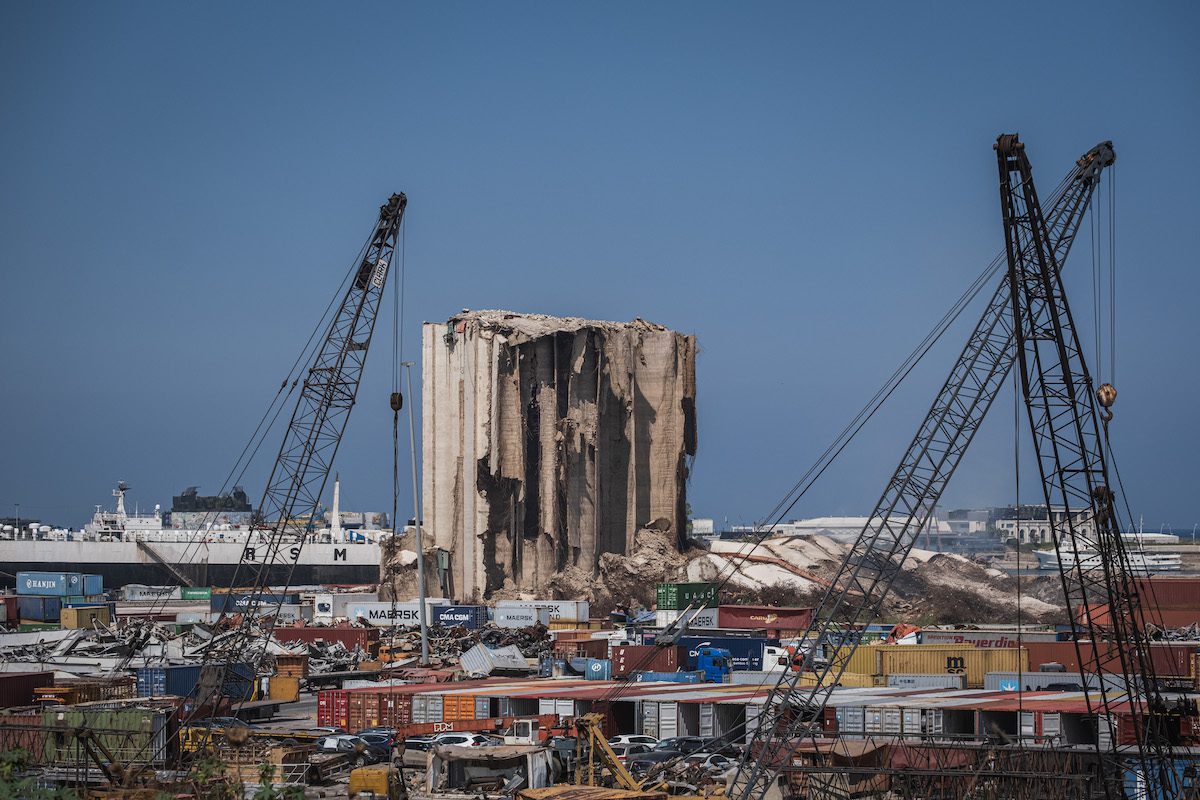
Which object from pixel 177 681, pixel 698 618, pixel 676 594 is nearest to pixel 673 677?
pixel 177 681

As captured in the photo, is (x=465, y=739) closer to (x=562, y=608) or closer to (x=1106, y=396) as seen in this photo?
(x=1106, y=396)

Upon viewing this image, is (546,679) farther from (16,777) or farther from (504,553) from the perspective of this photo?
(504,553)

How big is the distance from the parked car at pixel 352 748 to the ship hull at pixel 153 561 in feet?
355

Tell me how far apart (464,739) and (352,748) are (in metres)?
3.42

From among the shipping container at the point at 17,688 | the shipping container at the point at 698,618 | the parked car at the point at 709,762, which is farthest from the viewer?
the shipping container at the point at 698,618

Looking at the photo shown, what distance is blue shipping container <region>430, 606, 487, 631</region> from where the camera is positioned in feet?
324

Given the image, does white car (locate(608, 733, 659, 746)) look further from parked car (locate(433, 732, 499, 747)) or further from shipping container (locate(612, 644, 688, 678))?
shipping container (locate(612, 644, 688, 678))

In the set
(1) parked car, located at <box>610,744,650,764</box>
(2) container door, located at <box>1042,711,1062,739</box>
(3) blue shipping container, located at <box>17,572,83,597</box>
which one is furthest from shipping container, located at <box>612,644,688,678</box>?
(3) blue shipping container, located at <box>17,572,83,597</box>

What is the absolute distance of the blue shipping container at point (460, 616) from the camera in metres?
98.8

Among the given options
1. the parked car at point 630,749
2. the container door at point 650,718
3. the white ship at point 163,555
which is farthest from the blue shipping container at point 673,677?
the white ship at point 163,555

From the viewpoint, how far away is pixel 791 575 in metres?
128

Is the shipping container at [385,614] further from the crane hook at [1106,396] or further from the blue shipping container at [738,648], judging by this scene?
the crane hook at [1106,396]

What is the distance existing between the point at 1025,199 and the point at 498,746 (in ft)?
69.7

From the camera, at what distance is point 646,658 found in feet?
201
